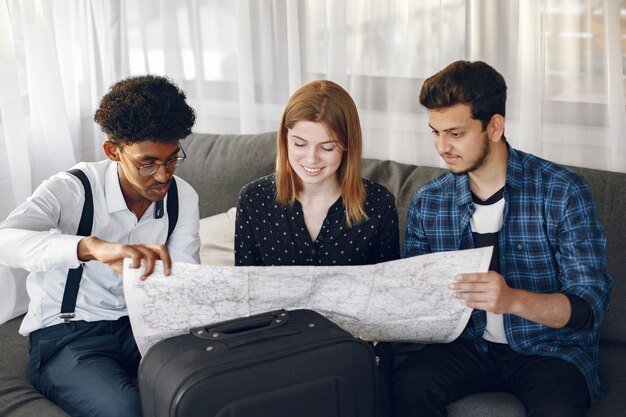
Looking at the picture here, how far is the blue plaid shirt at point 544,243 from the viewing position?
1.79 meters

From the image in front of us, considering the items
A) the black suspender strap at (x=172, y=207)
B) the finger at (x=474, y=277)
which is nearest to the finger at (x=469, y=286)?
the finger at (x=474, y=277)

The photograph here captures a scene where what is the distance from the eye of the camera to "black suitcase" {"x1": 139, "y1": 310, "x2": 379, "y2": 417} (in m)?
1.45

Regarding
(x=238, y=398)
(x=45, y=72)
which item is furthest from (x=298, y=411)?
(x=45, y=72)

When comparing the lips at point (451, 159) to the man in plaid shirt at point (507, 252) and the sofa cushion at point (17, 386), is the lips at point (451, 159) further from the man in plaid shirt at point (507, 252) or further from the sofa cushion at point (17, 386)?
the sofa cushion at point (17, 386)

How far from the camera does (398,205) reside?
7.45ft

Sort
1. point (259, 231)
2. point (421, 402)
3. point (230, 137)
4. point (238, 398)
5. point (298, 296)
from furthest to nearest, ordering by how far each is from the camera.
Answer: point (230, 137) < point (259, 231) < point (421, 402) < point (298, 296) < point (238, 398)

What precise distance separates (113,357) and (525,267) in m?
0.92

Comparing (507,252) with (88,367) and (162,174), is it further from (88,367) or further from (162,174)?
(88,367)

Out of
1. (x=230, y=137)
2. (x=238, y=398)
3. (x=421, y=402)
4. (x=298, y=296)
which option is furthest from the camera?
(x=230, y=137)

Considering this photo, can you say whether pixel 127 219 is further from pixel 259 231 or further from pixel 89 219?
pixel 259 231

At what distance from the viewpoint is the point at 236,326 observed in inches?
61.2

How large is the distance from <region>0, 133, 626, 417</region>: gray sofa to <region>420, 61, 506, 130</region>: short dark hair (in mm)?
411

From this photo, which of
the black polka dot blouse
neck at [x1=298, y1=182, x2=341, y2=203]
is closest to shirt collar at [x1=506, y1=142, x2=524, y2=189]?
the black polka dot blouse

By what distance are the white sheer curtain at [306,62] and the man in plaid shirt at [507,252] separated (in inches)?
18.5
